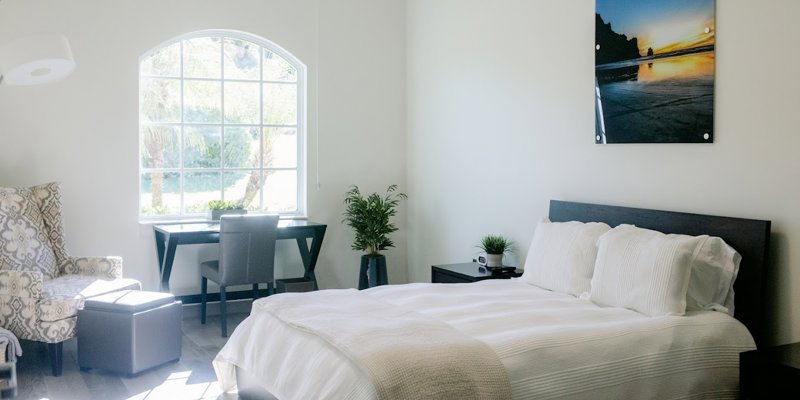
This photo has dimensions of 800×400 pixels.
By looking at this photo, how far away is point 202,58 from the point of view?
6254mm

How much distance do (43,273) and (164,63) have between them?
1.89 metres

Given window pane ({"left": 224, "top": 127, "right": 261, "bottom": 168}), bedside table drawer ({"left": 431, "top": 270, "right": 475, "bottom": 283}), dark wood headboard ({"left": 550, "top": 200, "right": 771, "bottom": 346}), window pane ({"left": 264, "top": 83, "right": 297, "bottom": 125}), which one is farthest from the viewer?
window pane ({"left": 264, "top": 83, "right": 297, "bottom": 125})

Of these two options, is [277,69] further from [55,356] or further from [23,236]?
[55,356]

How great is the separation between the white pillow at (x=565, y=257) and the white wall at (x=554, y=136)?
12.7 inches

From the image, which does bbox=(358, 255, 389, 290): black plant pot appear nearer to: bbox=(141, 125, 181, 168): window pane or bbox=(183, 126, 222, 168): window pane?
bbox=(183, 126, 222, 168): window pane

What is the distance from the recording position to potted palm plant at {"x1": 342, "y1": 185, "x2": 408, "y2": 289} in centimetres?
629

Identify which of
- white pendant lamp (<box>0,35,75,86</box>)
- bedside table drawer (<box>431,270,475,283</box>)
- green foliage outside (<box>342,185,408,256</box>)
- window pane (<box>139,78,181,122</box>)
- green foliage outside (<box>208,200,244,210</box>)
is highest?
window pane (<box>139,78,181,122</box>)

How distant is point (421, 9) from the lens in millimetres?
6574

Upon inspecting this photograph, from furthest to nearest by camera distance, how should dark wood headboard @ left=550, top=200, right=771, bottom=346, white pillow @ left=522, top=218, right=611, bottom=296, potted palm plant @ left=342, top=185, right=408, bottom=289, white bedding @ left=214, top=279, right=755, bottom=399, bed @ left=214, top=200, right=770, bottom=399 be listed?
potted palm plant @ left=342, top=185, right=408, bottom=289, white pillow @ left=522, top=218, right=611, bottom=296, dark wood headboard @ left=550, top=200, right=771, bottom=346, white bedding @ left=214, top=279, right=755, bottom=399, bed @ left=214, top=200, right=770, bottom=399

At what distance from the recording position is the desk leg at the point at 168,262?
5.58 metres

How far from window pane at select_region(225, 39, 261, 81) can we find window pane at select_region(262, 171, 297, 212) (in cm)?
81

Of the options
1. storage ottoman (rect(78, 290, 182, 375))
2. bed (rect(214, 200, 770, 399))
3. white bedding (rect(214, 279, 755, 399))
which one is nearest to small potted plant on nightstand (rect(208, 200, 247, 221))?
storage ottoman (rect(78, 290, 182, 375))

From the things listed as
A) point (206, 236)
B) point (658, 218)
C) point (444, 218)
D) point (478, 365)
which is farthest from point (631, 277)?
point (206, 236)

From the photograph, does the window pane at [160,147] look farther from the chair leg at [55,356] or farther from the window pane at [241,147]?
the chair leg at [55,356]
